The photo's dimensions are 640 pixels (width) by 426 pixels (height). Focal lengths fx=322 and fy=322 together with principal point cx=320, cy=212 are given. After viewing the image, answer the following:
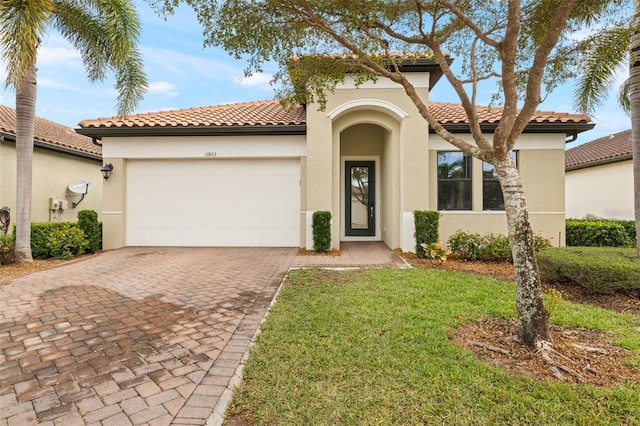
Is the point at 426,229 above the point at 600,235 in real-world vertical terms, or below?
above

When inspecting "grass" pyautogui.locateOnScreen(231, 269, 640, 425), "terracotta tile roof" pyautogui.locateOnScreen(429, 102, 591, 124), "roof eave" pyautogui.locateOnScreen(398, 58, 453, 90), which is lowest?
"grass" pyautogui.locateOnScreen(231, 269, 640, 425)

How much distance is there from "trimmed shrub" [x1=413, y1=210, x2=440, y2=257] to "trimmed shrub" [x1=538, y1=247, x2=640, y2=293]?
9.06ft

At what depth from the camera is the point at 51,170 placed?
12953 mm

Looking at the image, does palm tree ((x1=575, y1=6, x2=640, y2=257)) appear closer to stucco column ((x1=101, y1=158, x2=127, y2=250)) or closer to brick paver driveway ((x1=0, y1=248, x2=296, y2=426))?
brick paver driveway ((x1=0, y1=248, x2=296, y2=426))

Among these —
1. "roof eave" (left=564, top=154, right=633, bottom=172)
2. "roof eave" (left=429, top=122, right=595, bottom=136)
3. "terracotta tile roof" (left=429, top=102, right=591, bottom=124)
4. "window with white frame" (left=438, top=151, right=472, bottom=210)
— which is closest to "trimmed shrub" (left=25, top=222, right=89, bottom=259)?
"window with white frame" (left=438, top=151, right=472, bottom=210)

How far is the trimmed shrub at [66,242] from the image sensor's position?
897 cm

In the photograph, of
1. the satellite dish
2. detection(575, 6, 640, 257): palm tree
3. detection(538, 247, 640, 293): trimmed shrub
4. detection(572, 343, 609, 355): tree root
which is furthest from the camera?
the satellite dish

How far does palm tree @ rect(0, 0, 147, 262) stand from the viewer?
6.64 metres

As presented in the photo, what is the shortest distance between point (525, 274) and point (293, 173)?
848cm

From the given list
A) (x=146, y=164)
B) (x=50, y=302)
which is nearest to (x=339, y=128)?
(x=146, y=164)

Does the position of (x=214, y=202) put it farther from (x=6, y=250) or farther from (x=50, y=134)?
(x=50, y=134)

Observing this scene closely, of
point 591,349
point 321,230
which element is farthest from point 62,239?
point 591,349

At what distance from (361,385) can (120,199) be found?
10.8 m

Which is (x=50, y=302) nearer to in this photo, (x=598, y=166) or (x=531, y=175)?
(x=531, y=175)
